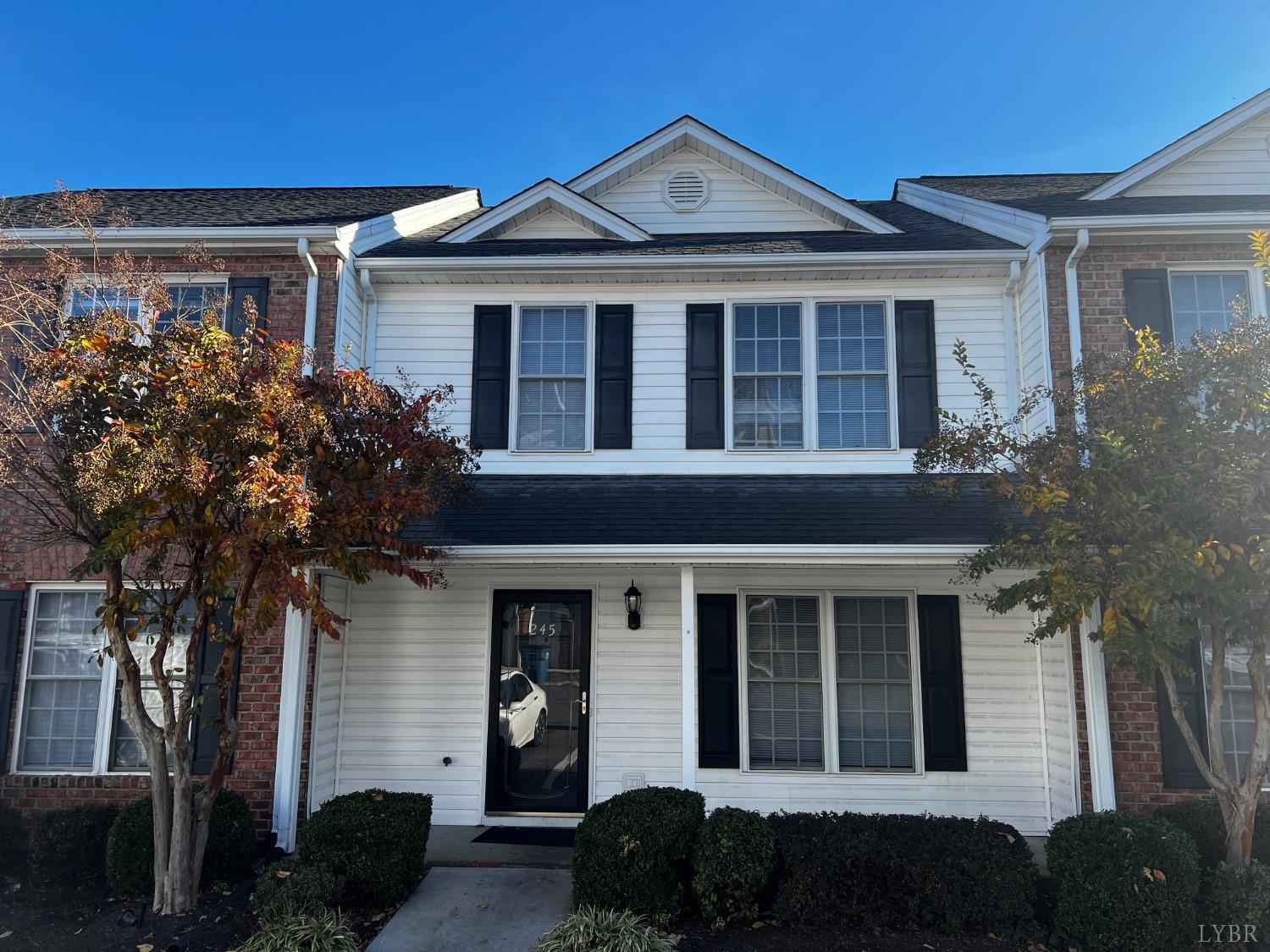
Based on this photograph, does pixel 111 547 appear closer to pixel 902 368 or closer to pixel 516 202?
pixel 516 202

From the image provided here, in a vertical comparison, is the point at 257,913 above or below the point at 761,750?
below

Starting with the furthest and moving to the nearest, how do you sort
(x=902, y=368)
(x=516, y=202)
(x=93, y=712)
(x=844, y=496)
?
1. (x=516, y=202)
2. (x=902, y=368)
3. (x=844, y=496)
4. (x=93, y=712)

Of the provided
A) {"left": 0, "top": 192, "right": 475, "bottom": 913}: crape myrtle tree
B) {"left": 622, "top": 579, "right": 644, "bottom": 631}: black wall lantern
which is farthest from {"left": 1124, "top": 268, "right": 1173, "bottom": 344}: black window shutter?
{"left": 0, "top": 192, "right": 475, "bottom": 913}: crape myrtle tree

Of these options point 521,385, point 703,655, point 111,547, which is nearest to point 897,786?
point 703,655

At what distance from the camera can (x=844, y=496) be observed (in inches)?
297

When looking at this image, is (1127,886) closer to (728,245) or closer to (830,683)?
(830,683)

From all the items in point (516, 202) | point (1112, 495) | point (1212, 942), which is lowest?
point (1212, 942)

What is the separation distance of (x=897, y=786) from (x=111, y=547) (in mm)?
6608

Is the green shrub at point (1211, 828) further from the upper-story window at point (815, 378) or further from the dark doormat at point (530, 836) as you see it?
the dark doormat at point (530, 836)

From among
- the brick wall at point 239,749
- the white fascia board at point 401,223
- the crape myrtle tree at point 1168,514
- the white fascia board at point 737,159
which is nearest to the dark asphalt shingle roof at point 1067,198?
the white fascia board at point 737,159

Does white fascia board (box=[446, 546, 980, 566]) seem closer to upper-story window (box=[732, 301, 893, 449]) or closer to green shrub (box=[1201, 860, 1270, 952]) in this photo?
upper-story window (box=[732, 301, 893, 449])

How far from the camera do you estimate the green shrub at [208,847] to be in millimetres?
5711

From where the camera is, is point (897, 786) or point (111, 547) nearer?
point (111, 547)

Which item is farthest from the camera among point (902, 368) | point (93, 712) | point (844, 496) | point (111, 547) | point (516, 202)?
point (516, 202)
